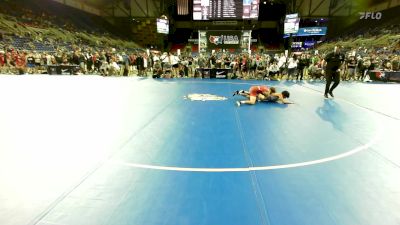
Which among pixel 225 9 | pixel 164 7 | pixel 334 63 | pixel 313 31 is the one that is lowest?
pixel 334 63

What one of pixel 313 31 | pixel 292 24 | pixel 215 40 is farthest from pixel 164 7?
pixel 313 31

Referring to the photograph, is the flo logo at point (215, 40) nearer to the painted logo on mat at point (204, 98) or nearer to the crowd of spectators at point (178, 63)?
the crowd of spectators at point (178, 63)

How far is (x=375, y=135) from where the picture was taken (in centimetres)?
527

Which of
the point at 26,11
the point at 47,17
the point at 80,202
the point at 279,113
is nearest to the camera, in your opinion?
the point at 80,202

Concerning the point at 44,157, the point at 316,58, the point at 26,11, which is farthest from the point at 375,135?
the point at 26,11

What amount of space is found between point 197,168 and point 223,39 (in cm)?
2869

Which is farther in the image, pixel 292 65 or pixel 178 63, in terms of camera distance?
pixel 178 63

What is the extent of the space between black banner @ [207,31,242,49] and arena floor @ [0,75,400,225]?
25006mm

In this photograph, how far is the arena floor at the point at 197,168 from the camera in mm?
2688

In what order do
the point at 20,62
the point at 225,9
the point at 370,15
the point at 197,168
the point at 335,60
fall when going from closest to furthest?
1. the point at 197,168
2. the point at 335,60
3. the point at 20,62
4. the point at 225,9
5. the point at 370,15

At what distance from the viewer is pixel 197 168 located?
369 cm

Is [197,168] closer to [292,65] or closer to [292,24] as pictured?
[292,65]

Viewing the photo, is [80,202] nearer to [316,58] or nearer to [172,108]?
[172,108]

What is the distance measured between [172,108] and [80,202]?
4956 mm
